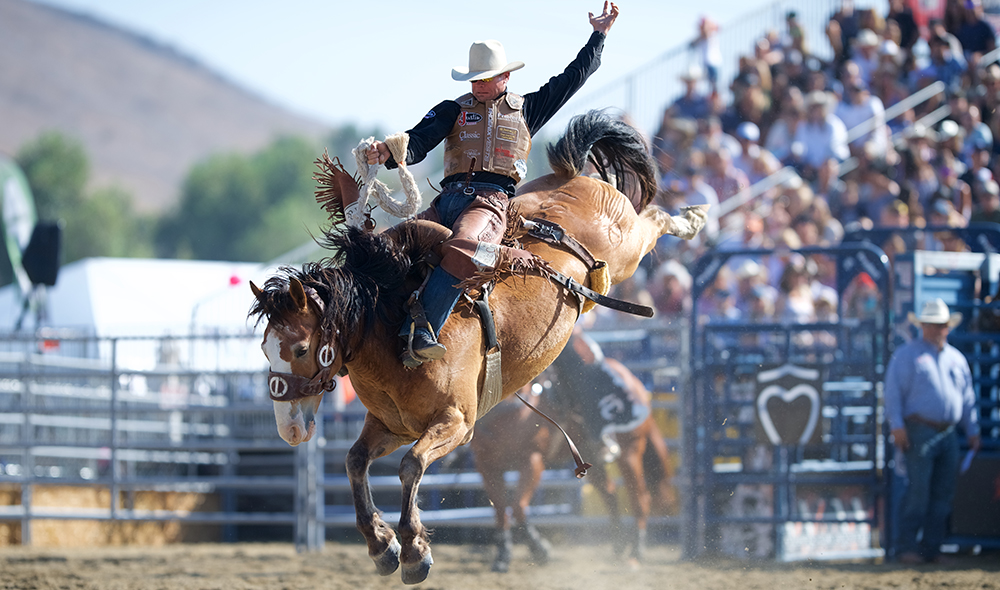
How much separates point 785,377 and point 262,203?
90.9m

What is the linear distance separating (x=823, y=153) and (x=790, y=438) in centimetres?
428

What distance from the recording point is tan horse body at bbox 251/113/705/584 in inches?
177


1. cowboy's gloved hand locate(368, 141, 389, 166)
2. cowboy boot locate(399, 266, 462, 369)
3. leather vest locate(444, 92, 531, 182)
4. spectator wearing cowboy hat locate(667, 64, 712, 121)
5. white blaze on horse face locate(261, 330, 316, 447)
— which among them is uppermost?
spectator wearing cowboy hat locate(667, 64, 712, 121)

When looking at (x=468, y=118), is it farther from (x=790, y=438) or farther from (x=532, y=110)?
(x=790, y=438)

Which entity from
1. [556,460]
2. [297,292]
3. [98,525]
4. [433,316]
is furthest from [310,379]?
[98,525]

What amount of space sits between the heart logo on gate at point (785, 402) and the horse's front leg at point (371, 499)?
155 inches

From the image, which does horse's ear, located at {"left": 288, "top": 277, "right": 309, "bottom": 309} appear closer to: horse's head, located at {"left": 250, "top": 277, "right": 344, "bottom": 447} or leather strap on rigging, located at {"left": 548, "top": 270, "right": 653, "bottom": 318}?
horse's head, located at {"left": 250, "top": 277, "right": 344, "bottom": 447}

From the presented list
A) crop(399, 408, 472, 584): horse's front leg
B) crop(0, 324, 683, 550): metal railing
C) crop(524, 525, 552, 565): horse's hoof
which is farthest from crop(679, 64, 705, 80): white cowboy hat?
crop(399, 408, 472, 584): horse's front leg

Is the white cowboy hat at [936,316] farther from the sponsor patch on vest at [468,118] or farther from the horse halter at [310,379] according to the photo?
the horse halter at [310,379]

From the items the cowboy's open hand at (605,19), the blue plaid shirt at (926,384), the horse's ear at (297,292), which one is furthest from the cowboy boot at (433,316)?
the blue plaid shirt at (926,384)

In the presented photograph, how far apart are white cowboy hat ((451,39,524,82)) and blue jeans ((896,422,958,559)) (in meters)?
4.76

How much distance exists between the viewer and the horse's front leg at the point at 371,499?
4.67 m

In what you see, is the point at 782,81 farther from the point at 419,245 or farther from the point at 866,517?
the point at 419,245

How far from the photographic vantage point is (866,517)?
8.09 m
